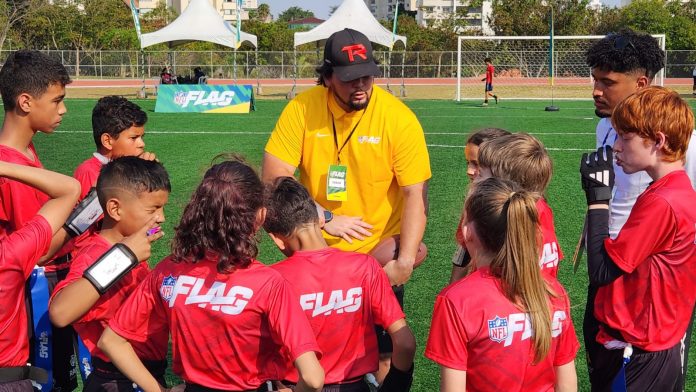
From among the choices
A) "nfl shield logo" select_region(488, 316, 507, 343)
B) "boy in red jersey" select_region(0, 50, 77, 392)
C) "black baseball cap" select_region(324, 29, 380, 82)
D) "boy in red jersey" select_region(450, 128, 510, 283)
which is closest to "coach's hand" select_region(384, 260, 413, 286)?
"boy in red jersey" select_region(450, 128, 510, 283)

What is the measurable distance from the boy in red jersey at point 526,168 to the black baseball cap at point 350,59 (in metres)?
0.92

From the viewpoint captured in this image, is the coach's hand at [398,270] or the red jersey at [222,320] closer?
the red jersey at [222,320]

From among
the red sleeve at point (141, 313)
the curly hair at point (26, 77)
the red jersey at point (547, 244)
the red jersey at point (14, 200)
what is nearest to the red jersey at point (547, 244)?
the red jersey at point (547, 244)

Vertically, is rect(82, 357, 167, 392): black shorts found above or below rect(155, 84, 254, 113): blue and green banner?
below

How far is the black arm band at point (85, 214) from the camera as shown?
145 inches

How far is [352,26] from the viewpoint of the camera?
3247 centimetres

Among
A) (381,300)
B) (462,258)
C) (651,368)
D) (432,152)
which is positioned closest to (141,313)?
(381,300)

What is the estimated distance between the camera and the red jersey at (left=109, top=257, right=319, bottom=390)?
9.67 ft

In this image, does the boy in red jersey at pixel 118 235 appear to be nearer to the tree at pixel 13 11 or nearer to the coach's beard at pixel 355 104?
the coach's beard at pixel 355 104

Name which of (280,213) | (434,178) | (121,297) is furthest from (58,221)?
(434,178)

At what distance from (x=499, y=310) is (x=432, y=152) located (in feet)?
42.6

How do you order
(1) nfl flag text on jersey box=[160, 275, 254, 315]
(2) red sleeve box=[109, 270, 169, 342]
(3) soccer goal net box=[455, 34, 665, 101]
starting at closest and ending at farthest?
(1) nfl flag text on jersey box=[160, 275, 254, 315] < (2) red sleeve box=[109, 270, 169, 342] < (3) soccer goal net box=[455, 34, 665, 101]

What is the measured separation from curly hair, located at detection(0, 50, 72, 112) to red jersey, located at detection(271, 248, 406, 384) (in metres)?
1.79

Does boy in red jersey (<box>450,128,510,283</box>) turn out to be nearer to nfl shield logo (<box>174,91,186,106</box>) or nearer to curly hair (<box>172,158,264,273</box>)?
curly hair (<box>172,158,264,273</box>)
